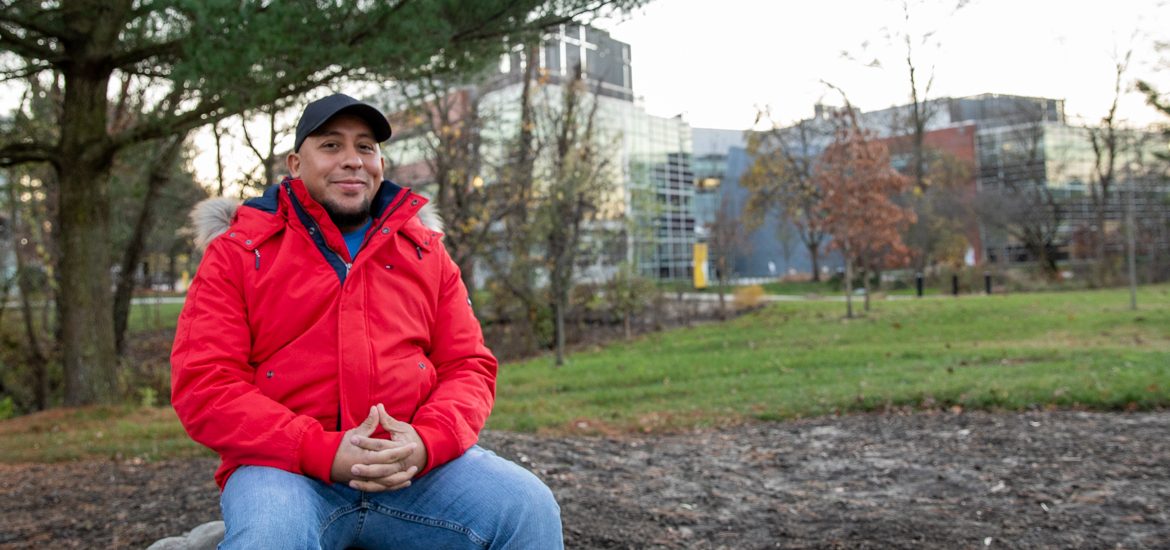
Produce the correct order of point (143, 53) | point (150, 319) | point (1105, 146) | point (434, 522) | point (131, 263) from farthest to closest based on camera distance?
1. point (1105, 146)
2. point (150, 319)
3. point (131, 263)
4. point (143, 53)
5. point (434, 522)

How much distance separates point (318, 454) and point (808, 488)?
11.7 feet

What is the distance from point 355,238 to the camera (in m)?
2.75

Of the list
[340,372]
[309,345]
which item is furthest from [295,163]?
[340,372]

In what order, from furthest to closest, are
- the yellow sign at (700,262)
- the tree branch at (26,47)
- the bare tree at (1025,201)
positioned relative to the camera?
the bare tree at (1025,201) → the yellow sign at (700,262) → the tree branch at (26,47)

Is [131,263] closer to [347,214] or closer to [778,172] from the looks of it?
[347,214]

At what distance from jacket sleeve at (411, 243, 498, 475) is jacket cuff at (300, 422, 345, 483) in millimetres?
238

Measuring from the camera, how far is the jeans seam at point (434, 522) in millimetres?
2359

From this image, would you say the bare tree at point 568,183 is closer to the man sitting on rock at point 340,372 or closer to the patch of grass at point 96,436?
the patch of grass at point 96,436

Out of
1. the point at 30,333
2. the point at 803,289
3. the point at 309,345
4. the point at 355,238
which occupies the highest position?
the point at 355,238

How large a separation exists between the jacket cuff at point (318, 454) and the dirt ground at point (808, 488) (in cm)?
194

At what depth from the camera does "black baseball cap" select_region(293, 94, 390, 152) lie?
2.62 m

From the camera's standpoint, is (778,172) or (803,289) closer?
(778,172)

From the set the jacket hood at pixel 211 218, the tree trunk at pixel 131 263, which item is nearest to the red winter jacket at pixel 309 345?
the jacket hood at pixel 211 218

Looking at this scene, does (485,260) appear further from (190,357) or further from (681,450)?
(190,357)
